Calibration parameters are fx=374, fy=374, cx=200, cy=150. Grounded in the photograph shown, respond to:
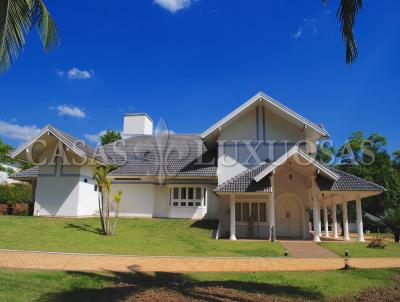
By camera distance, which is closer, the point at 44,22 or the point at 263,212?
the point at 44,22

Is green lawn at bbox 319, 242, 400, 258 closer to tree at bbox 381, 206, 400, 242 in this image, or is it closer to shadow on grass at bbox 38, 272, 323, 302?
tree at bbox 381, 206, 400, 242

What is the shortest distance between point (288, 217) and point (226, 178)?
4.72 m

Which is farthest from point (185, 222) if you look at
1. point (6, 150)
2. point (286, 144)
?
point (6, 150)

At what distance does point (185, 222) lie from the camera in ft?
80.0

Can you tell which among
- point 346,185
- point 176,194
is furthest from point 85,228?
point 346,185

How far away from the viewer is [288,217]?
23859mm

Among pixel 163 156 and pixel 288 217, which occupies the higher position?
pixel 163 156

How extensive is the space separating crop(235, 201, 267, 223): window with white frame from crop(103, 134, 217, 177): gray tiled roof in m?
3.03

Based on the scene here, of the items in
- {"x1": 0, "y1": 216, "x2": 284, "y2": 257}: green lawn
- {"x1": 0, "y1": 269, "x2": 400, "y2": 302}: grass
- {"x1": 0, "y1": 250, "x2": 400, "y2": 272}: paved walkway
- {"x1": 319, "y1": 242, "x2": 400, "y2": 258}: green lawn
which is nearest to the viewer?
{"x1": 0, "y1": 269, "x2": 400, "y2": 302}: grass

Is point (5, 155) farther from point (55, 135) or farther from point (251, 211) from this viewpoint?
point (251, 211)

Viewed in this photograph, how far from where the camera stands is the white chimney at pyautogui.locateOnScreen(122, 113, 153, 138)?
114ft

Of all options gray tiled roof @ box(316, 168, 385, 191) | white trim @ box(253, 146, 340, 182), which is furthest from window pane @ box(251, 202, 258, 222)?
gray tiled roof @ box(316, 168, 385, 191)

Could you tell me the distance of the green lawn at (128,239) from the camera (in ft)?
49.2

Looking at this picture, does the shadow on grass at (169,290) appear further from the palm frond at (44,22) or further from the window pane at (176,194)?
the window pane at (176,194)
